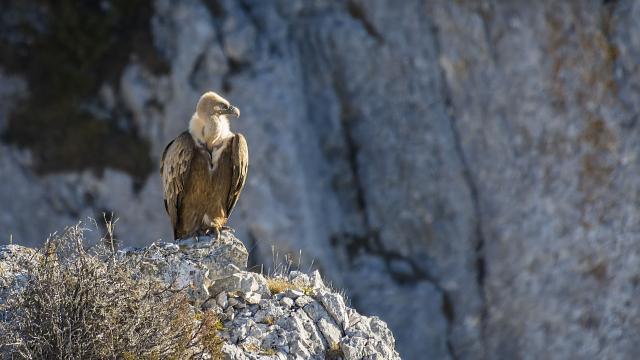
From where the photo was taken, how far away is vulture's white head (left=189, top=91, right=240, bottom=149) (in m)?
13.7

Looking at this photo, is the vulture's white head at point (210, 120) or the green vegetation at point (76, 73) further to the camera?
the green vegetation at point (76, 73)

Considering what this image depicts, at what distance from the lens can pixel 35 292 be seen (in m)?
9.95

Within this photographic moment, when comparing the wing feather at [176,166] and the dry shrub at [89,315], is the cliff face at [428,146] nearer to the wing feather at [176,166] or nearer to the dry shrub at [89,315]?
the wing feather at [176,166]

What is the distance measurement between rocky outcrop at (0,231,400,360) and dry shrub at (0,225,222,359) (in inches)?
18.5

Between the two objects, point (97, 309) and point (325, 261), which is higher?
point (325, 261)

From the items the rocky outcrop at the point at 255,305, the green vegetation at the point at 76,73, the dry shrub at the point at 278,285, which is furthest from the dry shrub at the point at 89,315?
the green vegetation at the point at 76,73

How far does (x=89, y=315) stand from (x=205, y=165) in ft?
13.8

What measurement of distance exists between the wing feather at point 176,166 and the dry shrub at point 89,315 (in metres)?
3.55

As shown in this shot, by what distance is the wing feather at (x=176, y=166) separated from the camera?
45.2 feet

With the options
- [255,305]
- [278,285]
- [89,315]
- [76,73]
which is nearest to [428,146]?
[76,73]

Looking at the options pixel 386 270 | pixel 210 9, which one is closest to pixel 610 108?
pixel 386 270

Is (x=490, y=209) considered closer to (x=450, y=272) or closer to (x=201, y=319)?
(x=450, y=272)

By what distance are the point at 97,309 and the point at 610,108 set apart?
23.8 m

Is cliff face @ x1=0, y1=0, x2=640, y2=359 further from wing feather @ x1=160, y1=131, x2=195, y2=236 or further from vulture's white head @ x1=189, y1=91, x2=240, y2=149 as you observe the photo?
vulture's white head @ x1=189, y1=91, x2=240, y2=149
